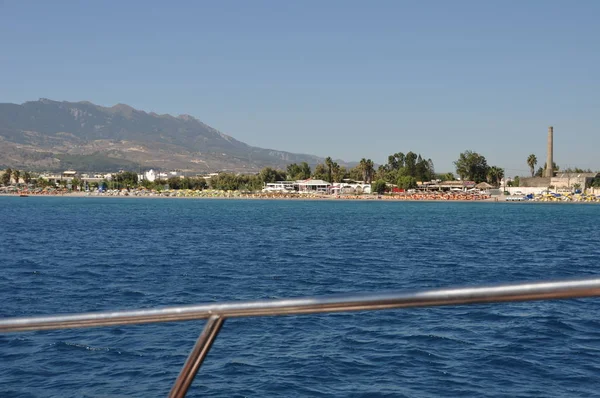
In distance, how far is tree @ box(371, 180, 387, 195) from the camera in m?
179

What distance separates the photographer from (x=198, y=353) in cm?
222

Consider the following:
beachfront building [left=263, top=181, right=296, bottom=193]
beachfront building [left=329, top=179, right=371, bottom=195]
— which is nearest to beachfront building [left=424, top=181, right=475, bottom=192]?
beachfront building [left=329, top=179, right=371, bottom=195]

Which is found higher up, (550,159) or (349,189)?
(550,159)

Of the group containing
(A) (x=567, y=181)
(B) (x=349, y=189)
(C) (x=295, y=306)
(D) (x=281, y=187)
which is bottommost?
(B) (x=349, y=189)

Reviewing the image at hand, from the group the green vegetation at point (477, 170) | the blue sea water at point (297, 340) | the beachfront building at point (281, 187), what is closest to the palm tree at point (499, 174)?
the green vegetation at point (477, 170)

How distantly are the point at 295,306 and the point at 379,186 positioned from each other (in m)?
179

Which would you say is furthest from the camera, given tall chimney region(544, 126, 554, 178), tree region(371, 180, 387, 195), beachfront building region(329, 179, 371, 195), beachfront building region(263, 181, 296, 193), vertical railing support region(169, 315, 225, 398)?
beachfront building region(263, 181, 296, 193)

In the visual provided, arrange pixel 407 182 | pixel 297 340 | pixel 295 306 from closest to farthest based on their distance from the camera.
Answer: pixel 295 306, pixel 297 340, pixel 407 182

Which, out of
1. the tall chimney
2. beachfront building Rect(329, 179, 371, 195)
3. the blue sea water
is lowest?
the blue sea water

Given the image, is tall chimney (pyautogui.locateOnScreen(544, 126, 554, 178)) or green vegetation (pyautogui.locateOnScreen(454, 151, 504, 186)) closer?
tall chimney (pyautogui.locateOnScreen(544, 126, 554, 178))

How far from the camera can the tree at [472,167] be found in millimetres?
185000

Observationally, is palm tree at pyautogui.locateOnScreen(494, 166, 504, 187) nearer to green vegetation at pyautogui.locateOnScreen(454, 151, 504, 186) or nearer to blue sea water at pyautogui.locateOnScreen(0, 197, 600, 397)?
green vegetation at pyautogui.locateOnScreen(454, 151, 504, 186)

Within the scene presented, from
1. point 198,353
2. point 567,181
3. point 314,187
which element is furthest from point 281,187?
point 198,353

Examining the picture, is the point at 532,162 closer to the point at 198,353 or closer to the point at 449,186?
the point at 449,186
